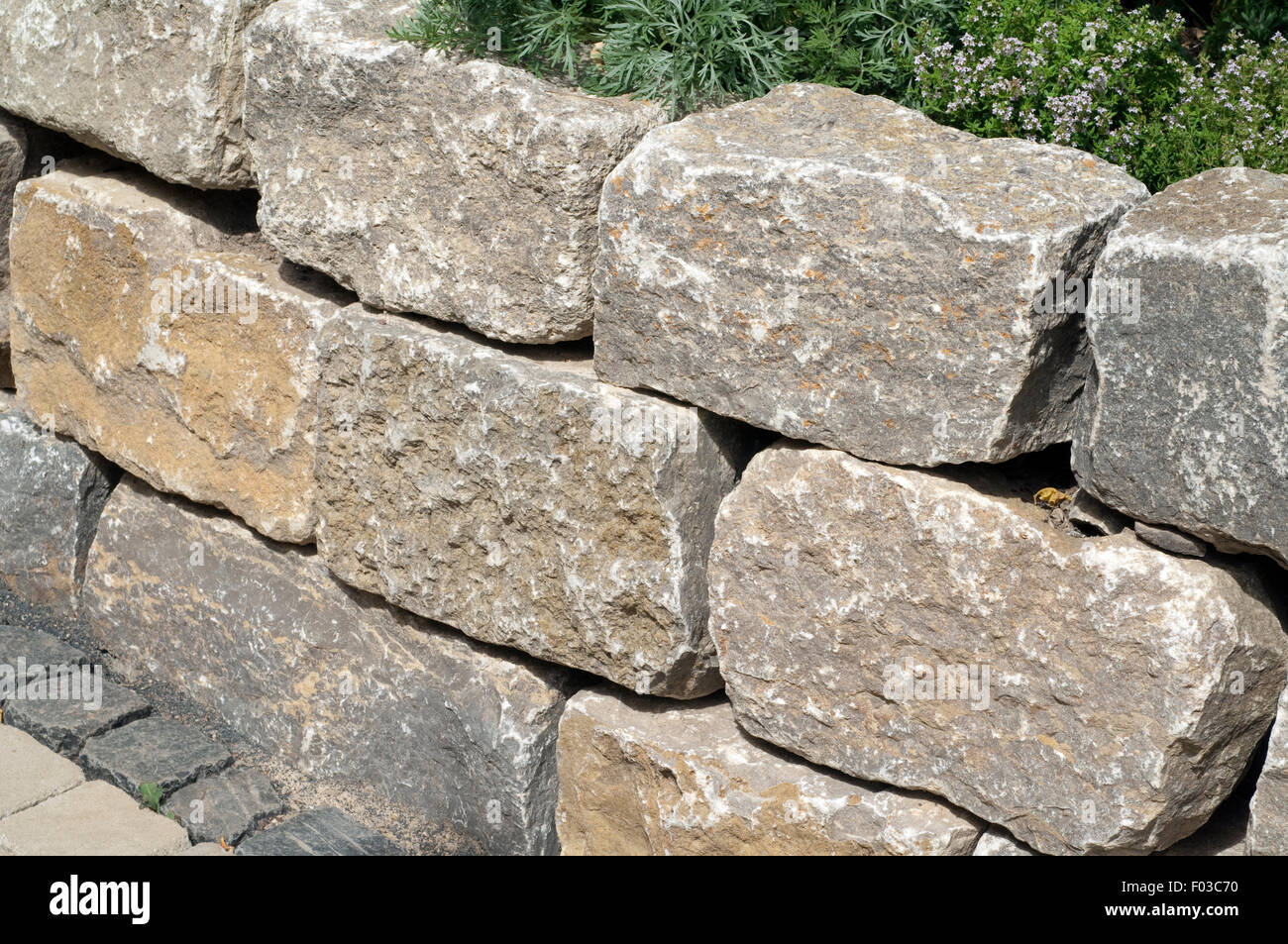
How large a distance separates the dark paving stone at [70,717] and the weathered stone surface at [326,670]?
0.14 meters

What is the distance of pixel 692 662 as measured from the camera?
284 cm

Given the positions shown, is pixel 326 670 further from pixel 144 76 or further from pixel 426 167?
pixel 144 76

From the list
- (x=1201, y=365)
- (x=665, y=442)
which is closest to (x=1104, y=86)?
(x=1201, y=365)

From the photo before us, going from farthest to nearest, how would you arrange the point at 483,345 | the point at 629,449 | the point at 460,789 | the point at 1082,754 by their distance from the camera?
the point at 460,789, the point at 483,345, the point at 629,449, the point at 1082,754

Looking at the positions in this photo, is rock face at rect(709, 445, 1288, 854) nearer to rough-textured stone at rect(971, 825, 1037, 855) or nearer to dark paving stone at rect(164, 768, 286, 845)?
rough-textured stone at rect(971, 825, 1037, 855)

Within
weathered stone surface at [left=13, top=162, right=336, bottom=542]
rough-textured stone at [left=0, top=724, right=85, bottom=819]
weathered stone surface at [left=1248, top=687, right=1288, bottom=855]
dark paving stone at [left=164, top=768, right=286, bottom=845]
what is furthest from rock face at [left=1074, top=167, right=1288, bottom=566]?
rough-textured stone at [left=0, top=724, right=85, bottom=819]

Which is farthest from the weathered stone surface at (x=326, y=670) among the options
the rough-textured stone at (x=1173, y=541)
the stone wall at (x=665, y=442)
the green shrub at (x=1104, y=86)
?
the green shrub at (x=1104, y=86)

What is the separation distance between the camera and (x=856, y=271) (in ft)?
7.73

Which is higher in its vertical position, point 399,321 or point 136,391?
point 399,321

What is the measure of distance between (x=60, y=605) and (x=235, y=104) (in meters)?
1.71

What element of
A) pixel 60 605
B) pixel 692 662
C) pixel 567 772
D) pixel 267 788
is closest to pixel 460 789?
pixel 567 772

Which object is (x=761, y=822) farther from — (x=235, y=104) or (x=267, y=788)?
(x=235, y=104)

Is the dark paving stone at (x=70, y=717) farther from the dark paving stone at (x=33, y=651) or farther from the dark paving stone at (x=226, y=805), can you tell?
the dark paving stone at (x=226, y=805)

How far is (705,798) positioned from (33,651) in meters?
2.24
